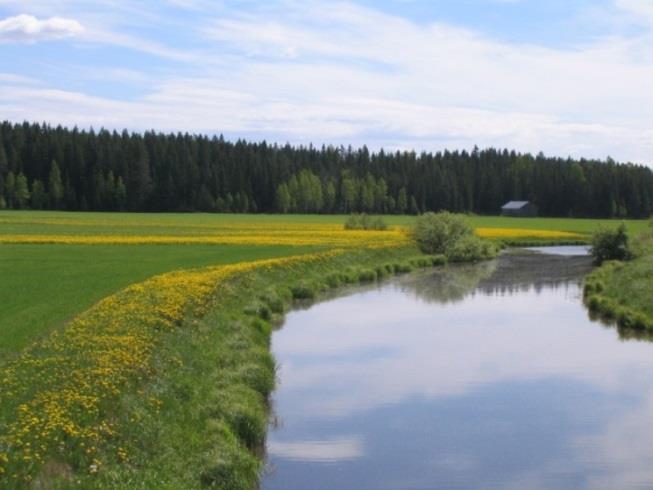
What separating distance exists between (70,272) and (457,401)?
64.3 feet

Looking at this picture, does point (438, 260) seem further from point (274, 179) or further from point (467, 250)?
point (274, 179)

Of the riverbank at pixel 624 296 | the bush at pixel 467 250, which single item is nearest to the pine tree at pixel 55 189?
the bush at pixel 467 250

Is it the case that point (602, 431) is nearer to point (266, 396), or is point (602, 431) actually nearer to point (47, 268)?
point (266, 396)

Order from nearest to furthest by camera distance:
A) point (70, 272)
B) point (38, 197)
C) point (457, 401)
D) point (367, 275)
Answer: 1. point (457, 401)
2. point (70, 272)
3. point (367, 275)
4. point (38, 197)

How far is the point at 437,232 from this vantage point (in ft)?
206

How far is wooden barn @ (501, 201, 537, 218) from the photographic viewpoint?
14525cm

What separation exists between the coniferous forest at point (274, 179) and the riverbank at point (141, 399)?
348 ft

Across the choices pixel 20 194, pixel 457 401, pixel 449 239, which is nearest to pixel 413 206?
pixel 20 194

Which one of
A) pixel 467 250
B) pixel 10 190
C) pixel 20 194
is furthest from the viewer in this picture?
pixel 10 190

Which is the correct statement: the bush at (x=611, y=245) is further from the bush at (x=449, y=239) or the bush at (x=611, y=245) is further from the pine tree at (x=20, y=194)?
the pine tree at (x=20, y=194)

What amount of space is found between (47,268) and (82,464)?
2524 centimetres

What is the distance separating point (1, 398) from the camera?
509 inches

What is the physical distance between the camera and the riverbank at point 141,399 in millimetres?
11109

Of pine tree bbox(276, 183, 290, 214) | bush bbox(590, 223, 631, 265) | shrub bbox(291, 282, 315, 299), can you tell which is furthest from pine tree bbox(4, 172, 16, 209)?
shrub bbox(291, 282, 315, 299)
